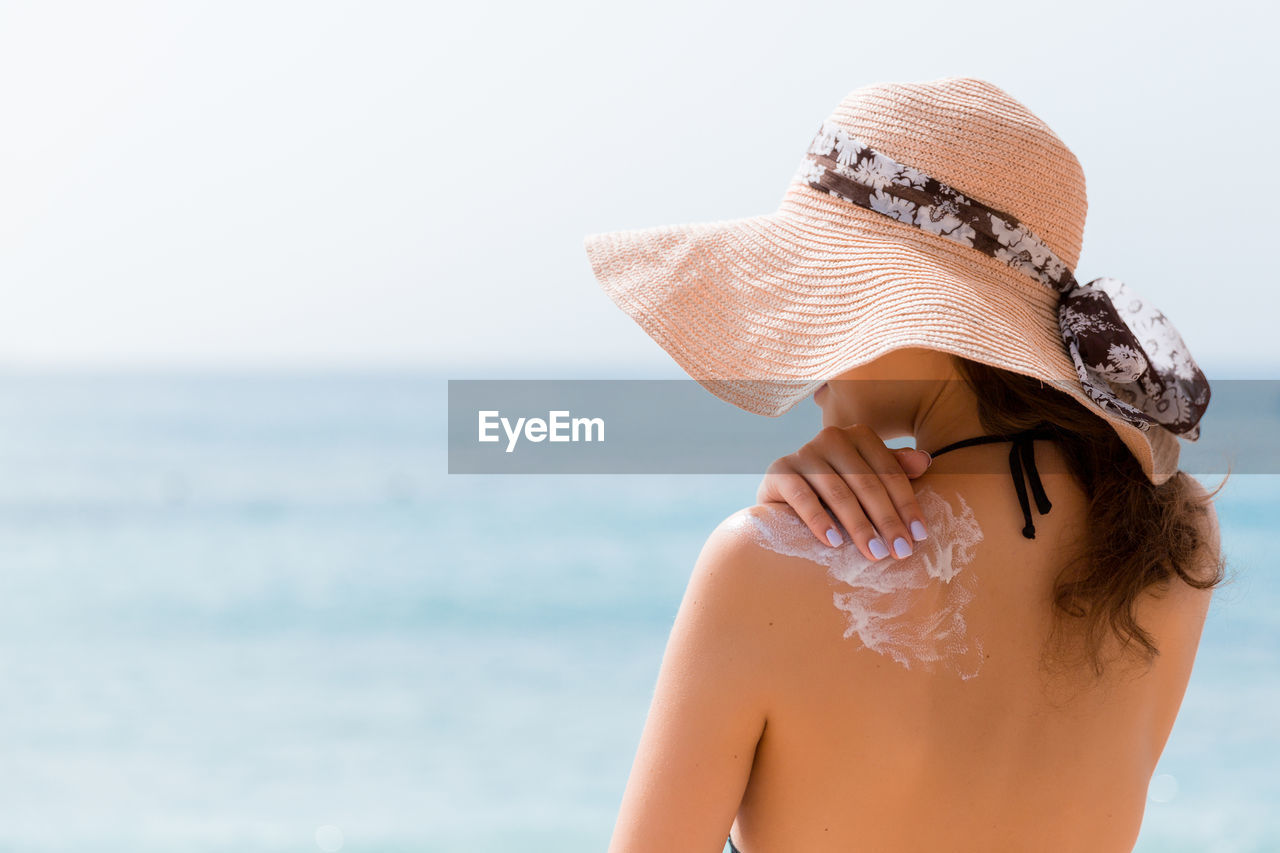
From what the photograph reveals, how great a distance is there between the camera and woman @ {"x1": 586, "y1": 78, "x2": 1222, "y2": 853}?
3.56 ft

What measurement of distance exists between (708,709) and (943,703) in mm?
243

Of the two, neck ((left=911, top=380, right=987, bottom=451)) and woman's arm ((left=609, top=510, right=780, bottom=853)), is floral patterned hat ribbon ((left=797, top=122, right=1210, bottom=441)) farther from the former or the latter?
woman's arm ((left=609, top=510, right=780, bottom=853))

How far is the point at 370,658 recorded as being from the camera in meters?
10.2

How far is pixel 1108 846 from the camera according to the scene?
1.21 m

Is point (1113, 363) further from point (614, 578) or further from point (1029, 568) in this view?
point (614, 578)

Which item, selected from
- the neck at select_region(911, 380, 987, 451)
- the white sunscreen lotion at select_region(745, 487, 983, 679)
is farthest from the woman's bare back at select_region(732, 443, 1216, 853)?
the neck at select_region(911, 380, 987, 451)

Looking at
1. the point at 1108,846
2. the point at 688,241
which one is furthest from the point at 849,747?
the point at 688,241

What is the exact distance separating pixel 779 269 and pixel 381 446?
73.5 ft

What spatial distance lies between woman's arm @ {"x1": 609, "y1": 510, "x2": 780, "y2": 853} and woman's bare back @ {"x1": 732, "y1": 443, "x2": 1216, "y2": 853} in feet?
0.08

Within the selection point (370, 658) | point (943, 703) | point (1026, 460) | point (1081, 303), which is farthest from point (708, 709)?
point (370, 658)

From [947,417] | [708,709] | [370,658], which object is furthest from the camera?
[370,658]

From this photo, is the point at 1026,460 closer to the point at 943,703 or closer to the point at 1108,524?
the point at 1108,524

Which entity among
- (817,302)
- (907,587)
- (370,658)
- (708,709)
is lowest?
(370,658)

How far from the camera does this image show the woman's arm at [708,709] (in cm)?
107
